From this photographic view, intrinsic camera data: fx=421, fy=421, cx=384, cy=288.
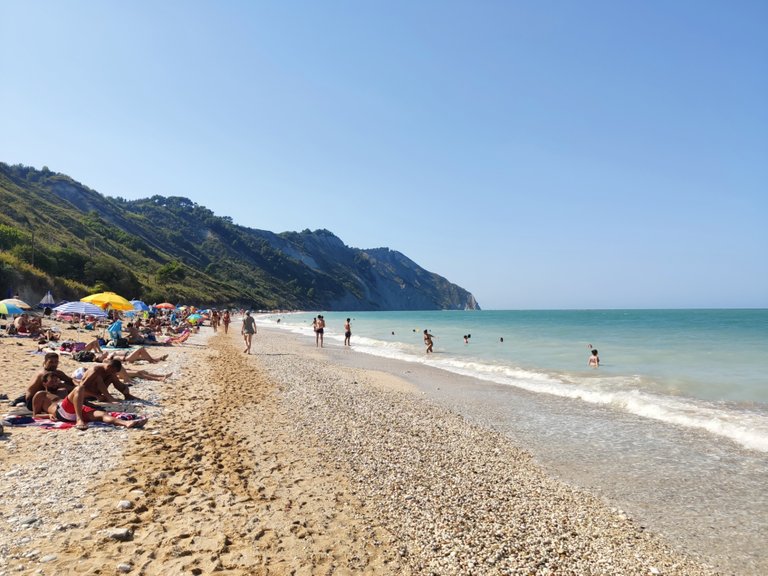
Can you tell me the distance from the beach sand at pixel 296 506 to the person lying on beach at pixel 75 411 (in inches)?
14.0

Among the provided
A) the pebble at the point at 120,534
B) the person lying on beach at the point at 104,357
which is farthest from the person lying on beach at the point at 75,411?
the person lying on beach at the point at 104,357

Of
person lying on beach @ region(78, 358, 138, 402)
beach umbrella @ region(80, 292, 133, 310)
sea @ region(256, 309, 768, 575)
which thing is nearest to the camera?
sea @ region(256, 309, 768, 575)

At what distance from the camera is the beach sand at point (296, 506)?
12.6 feet

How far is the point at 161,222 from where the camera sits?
139875 mm

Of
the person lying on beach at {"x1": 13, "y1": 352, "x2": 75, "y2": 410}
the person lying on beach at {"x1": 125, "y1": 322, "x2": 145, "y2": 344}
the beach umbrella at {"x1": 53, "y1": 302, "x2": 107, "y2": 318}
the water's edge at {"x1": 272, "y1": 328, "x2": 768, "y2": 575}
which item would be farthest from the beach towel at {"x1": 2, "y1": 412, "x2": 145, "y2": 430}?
the person lying on beach at {"x1": 125, "y1": 322, "x2": 145, "y2": 344}

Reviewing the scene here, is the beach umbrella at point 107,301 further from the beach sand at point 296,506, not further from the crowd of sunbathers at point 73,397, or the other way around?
the beach sand at point 296,506

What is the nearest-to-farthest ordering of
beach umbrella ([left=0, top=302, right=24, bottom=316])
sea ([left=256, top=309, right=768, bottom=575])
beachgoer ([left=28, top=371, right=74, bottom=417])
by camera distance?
sea ([left=256, top=309, right=768, bottom=575]) < beachgoer ([left=28, top=371, right=74, bottom=417]) < beach umbrella ([left=0, top=302, right=24, bottom=316])

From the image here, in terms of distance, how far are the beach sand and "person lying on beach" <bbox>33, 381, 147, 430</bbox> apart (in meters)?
0.36

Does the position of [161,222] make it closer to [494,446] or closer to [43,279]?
[43,279]

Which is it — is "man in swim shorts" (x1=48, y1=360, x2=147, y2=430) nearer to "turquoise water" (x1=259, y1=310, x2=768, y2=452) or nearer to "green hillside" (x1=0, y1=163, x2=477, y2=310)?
"turquoise water" (x1=259, y1=310, x2=768, y2=452)

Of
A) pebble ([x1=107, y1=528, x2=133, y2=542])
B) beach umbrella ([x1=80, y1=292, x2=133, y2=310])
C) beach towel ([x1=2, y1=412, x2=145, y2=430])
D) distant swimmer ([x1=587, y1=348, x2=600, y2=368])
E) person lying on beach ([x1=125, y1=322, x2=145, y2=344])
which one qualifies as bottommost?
distant swimmer ([x1=587, y1=348, x2=600, y2=368])

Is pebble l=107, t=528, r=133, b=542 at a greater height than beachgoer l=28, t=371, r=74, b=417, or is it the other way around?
beachgoer l=28, t=371, r=74, b=417

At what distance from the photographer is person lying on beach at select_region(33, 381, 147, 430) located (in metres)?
7.27

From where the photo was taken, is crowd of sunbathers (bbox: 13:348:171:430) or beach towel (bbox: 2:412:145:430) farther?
crowd of sunbathers (bbox: 13:348:171:430)
